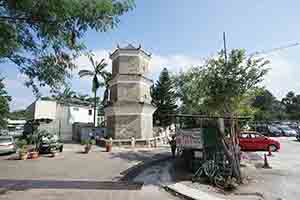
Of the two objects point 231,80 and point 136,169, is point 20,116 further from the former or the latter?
point 231,80

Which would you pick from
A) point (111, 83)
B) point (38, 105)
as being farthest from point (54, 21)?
point (38, 105)

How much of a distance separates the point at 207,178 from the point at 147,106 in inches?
611

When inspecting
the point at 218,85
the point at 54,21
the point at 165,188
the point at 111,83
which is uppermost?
the point at 111,83

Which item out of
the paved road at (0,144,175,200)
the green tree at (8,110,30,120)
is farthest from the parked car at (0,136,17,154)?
the green tree at (8,110,30,120)

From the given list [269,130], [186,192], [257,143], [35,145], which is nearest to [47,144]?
[35,145]

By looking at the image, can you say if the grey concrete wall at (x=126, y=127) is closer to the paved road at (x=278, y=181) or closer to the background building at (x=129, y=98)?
the background building at (x=129, y=98)

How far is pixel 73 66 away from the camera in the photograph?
7492 millimetres

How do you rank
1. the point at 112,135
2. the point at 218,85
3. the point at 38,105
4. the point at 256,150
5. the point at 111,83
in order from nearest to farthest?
1. the point at 218,85
2. the point at 256,150
3. the point at 112,135
4. the point at 111,83
5. the point at 38,105

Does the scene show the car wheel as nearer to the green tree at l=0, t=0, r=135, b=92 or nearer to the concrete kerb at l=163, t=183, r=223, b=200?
the concrete kerb at l=163, t=183, r=223, b=200

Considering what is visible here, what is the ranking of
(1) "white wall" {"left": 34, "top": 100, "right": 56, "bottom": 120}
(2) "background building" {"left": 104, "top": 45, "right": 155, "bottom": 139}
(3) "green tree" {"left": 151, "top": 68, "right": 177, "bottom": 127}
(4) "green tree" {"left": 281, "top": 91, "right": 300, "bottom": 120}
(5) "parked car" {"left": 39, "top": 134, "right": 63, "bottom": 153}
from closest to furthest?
(5) "parked car" {"left": 39, "top": 134, "right": 63, "bottom": 153} < (2) "background building" {"left": 104, "top": 45, "right": 155, "bottom": 139} < (1) "white wall" {"left": 34, "top": 100, "right": 56, "bottom": 120} < (3) "green tree" {"left": 151, "top": 68, "right": 177, "bottom": 127} < (4) "green tree" {"left": 281, "top": 91, "right": 300, "bottom": 120}

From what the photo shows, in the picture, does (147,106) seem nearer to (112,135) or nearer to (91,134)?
(112,135)

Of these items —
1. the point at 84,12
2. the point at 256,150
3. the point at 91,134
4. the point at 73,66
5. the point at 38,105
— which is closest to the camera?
the point at 84,12

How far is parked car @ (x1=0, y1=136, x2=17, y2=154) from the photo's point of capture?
16923 mm

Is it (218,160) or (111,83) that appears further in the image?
(111,83)
